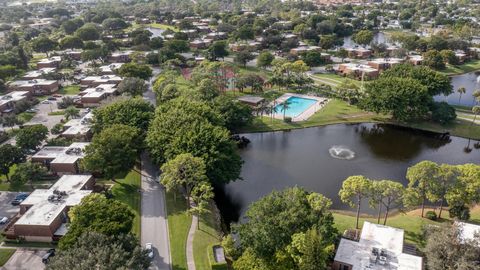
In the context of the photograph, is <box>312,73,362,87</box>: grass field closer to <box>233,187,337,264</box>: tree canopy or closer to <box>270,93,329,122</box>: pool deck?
<box>270,93,329,122</box>: pool deck

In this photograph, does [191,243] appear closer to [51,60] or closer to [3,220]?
[3,220]

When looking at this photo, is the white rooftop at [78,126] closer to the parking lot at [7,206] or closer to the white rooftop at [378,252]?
the parking lot at [7,206]

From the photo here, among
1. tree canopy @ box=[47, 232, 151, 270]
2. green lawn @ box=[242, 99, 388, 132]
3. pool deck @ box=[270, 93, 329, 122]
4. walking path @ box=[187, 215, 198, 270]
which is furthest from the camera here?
pool deck @ box=[270, 93, 329, 122]

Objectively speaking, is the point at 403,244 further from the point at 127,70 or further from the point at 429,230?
the point at 127,70

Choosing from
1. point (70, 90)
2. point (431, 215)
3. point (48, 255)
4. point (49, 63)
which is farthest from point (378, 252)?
point (49, 63)

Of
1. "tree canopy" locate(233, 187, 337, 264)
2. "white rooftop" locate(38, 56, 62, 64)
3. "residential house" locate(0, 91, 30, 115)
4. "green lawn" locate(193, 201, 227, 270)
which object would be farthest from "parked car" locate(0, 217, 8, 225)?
"white rooftop" locate(38, 56, 62, 64)

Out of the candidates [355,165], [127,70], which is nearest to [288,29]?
[127,70]
